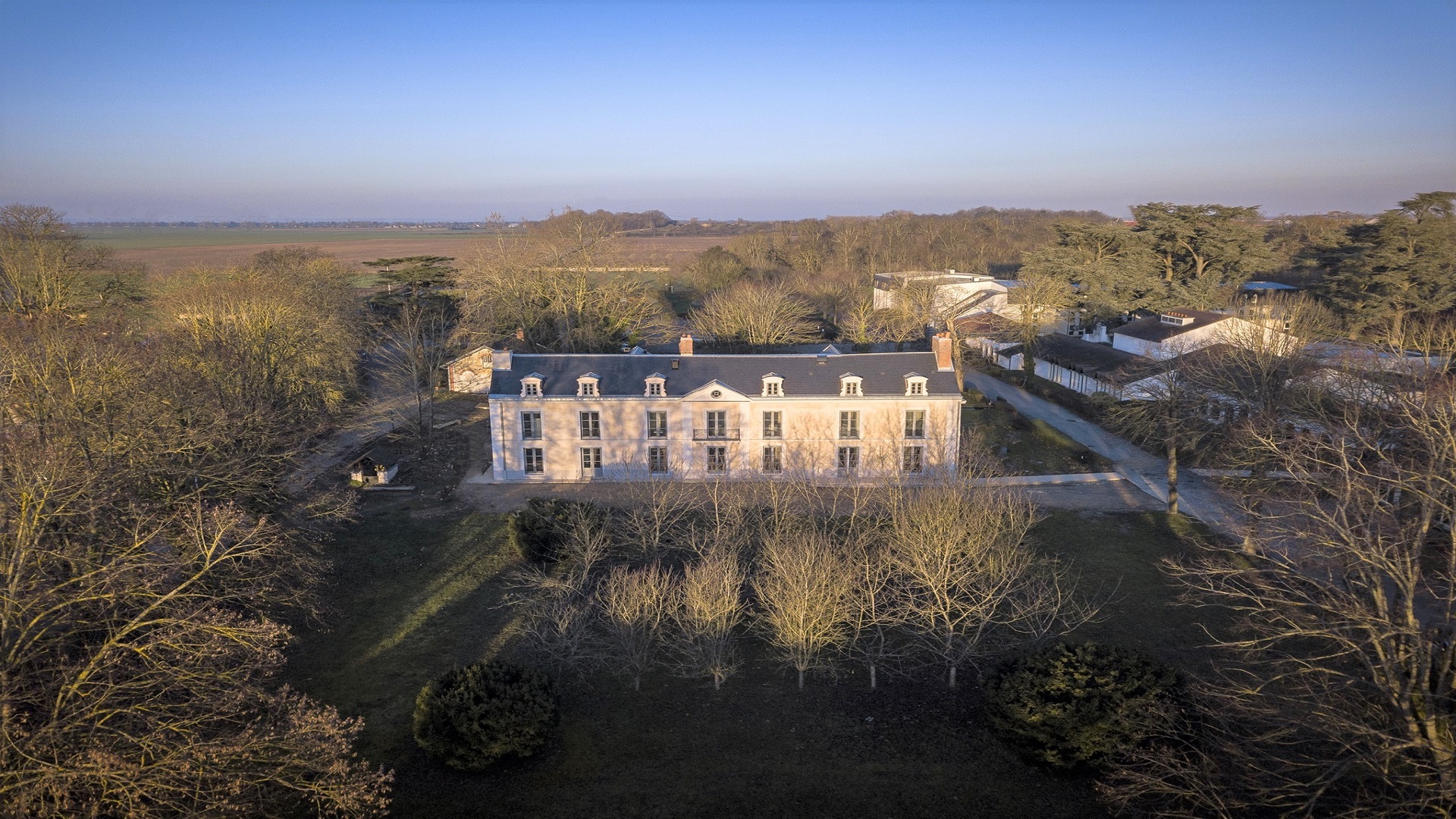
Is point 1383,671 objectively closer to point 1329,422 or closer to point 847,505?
point 1329,422

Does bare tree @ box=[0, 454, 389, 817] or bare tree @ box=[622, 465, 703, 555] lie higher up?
bare tree @ box=[0, 454, 389, 817]

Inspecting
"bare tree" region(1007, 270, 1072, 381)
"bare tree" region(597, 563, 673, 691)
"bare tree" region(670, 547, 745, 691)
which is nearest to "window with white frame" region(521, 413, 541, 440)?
"bare tree" region(597, 563, 673, 691)

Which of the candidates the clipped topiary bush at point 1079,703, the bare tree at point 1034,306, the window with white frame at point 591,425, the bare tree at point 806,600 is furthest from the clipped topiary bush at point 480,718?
→ the bare tree at point 1034,306

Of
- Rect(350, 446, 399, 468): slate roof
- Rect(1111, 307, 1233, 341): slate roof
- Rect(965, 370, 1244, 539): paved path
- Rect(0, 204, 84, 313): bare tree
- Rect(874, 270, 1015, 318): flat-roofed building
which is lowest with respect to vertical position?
Rect(965, 370, 1244, 539): paved path

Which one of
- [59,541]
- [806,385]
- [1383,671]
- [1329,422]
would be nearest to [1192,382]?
[1329,422]

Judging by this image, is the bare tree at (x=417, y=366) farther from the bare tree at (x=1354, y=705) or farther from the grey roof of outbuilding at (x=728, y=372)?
the bare tree at (x=1354, y=705)

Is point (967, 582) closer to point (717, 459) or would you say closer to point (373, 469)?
point (717, 459)

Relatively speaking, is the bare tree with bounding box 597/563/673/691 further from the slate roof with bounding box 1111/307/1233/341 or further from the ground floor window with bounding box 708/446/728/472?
the slate roof with bounding box 1111/307/1233/341
